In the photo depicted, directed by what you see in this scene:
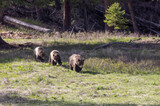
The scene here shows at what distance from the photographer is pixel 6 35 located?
87.3 ft

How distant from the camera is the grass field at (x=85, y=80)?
9555mm

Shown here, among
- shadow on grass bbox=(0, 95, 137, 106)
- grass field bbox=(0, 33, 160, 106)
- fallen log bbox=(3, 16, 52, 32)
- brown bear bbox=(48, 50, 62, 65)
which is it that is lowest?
shadow on grass bbox=(0, 95, 137, 106)

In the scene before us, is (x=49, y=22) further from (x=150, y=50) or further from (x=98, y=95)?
(x=98, y=95)

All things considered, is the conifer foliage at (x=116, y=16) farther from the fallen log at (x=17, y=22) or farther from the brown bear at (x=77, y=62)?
the brown bear at (x=77, y=62)

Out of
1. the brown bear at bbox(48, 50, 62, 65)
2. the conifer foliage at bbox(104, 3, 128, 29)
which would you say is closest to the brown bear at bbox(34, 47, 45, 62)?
the brown bear at bbox(48, 50, 62, 65)

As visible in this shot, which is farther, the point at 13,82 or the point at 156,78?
the point at 156,78

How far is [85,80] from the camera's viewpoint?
12.6m

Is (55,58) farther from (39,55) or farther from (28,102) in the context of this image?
(28,102)

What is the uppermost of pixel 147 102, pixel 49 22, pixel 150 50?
pixel 49 22

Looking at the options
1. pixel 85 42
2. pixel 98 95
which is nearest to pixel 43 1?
pixel 85 42

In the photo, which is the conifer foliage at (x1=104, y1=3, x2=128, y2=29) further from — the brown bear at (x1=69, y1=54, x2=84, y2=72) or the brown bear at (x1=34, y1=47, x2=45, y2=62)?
the brown bear at (x1=69, y1=54, x2=84, y2=72)

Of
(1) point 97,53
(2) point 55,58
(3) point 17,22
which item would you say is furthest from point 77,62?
(3) point 17,22

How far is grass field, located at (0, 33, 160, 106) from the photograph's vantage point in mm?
9555

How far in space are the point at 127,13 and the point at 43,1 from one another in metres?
18.2
